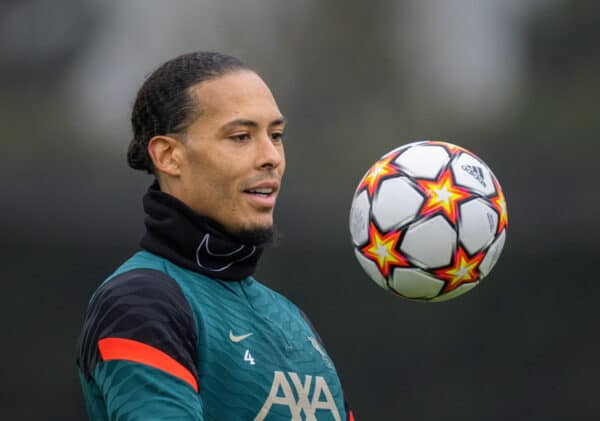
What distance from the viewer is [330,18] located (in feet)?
43.4

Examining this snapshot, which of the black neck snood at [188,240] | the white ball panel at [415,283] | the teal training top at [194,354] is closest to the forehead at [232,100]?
the black neck snood at [188,240]

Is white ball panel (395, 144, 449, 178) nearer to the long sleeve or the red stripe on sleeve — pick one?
the long sleeve

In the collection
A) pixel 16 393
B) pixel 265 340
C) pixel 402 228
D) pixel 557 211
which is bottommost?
pixel 16 393

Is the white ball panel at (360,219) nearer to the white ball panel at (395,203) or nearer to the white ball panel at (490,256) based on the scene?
the white ball panel at (395,203)

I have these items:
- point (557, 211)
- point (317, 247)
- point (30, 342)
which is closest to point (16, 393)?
point (30, 342)

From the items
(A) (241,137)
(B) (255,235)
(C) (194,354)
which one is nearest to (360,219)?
(B) (255,235)

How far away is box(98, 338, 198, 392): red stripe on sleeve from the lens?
9.50ft

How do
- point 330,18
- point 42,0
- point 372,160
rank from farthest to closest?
point 330,18
point 42,0
point 372,160

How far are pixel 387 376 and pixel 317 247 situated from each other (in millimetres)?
1026

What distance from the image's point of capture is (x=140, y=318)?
2.96 meters

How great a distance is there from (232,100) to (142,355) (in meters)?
0.91

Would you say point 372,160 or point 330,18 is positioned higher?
point 330,18

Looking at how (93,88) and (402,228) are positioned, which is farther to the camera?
(93,88)

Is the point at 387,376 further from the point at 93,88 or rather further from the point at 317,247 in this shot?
the point at 93,88
